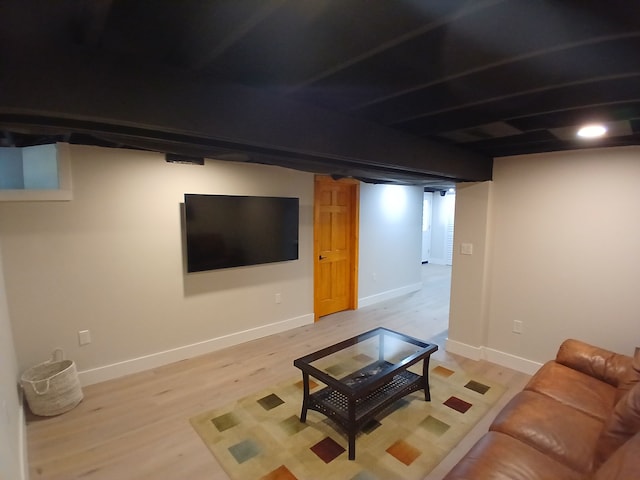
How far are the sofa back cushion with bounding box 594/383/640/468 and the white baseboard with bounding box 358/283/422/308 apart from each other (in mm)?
3812

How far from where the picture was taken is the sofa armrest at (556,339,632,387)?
220 cm

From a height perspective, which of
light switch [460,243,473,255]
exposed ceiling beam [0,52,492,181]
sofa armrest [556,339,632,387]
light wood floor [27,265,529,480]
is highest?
exposed ceiling beam [0,52,492,181]

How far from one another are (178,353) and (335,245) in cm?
251

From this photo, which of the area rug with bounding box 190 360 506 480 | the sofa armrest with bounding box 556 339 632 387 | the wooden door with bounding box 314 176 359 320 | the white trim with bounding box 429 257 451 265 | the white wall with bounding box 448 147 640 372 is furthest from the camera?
the white trim with bounding box 429 257 451 265

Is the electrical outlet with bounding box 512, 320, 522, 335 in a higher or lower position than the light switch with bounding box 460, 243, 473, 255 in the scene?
lower

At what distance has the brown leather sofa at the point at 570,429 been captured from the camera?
1433 mm

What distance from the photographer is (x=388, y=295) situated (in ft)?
19.0

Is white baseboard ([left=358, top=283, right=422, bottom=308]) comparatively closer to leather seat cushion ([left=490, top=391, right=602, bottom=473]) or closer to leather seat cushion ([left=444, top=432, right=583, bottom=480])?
leather seat cushion ([left=490, top=391, right=602, bottom=473])

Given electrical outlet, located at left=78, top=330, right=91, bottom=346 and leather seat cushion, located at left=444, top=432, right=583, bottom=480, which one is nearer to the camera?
leather seat cushion, located at left=444, top=432, right=583, bottom=480

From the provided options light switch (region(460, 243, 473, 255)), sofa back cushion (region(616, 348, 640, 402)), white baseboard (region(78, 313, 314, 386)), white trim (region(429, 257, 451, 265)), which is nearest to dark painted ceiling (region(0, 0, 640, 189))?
sofa back cushion (region(616, 348, 640, 402))

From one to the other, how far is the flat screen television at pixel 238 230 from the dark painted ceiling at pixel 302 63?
190 centimetres

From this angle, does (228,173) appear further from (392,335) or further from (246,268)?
(392,335)

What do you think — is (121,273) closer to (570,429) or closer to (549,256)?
(570,429)

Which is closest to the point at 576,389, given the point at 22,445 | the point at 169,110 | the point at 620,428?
the point at 620,428
